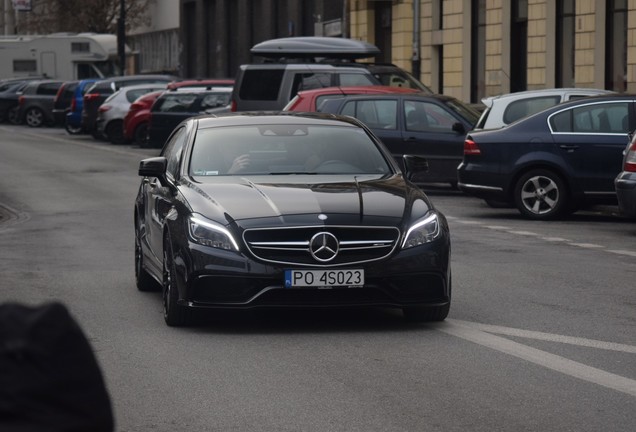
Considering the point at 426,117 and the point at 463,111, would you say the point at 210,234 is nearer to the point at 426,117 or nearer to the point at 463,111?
the point at 426,117

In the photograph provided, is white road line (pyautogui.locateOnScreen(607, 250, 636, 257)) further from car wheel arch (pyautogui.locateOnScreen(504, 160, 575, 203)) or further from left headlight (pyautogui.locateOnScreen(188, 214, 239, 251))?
left headlight (pyautogui.locateOnScreen(188, 214, 239, 251))

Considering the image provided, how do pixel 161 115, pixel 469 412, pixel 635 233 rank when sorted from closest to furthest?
pixel 469 412, pixel 635 233, pixel 161 115

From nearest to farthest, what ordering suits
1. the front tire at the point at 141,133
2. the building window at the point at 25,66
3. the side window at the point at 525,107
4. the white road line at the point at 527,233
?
1. the white road line at the point at 527,233
2. the side window at the point at 525,107
3. the front tire at the point at 141,133
4. the building window at the point at 25,66

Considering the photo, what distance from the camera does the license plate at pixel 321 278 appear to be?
902 centimetres

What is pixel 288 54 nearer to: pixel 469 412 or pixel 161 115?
pixel 161 115

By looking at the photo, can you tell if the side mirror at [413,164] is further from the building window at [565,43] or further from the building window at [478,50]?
the building window at [478,50]

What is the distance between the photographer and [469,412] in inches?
260

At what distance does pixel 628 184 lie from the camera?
15609 mm

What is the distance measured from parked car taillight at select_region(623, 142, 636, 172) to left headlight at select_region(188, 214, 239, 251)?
292 inches

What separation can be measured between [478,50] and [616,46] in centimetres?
726

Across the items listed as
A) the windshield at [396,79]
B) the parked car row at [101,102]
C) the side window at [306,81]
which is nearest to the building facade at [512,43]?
the windshield at [396,79]

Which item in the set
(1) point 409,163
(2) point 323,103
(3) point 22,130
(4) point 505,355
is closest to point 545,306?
(1) point 409,163

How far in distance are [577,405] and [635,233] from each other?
10217 millimetres

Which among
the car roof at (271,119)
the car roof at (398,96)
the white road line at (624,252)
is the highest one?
the car roof at (271,119)
